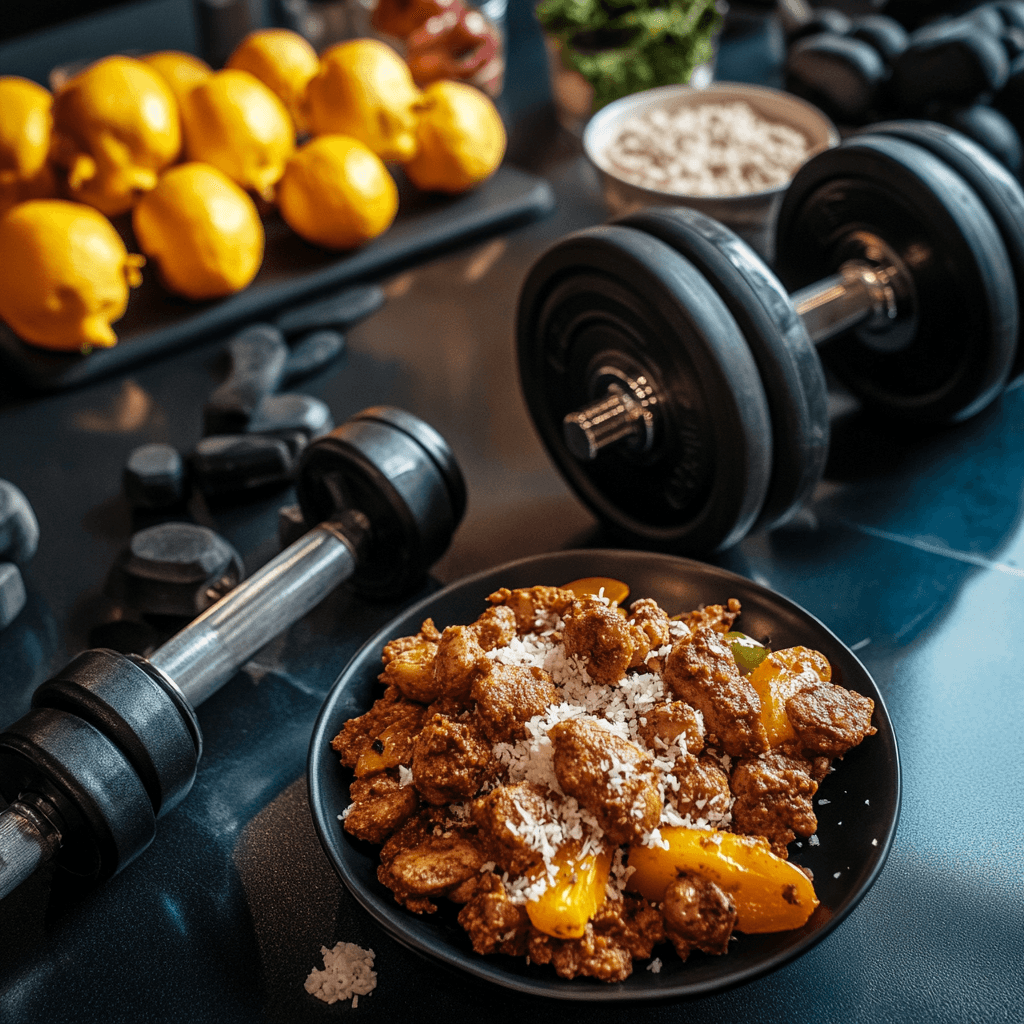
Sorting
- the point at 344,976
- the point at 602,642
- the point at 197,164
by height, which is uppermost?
the point at 197,164

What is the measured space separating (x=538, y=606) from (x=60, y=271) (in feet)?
1.60

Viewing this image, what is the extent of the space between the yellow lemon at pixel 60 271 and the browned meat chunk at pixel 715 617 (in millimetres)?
539

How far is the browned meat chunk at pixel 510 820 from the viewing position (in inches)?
16.4

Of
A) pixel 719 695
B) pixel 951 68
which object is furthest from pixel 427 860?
pixel 951 68

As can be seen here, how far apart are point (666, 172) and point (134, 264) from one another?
481 millimetres

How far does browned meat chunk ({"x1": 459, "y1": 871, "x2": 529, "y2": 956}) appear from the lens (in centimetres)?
40

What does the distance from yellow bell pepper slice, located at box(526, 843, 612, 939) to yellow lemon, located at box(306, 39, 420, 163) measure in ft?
2.43

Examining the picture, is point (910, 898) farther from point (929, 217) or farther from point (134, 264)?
point (134, 264)

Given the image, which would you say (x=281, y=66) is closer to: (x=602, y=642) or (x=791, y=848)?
(x=602, y=642)

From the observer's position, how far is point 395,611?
2.20ft

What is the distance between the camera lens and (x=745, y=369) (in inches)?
22.7

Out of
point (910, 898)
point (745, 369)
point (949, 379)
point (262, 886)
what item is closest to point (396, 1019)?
point (262, 886)

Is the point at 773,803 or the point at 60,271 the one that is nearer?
the point at 773,803

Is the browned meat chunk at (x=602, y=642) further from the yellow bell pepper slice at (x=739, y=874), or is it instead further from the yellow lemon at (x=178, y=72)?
the yellow lemon at (x=178, y=72)
